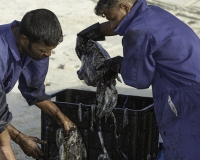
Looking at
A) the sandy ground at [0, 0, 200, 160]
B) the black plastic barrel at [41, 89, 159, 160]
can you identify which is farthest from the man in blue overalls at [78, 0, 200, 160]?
the sandy ground at [0, 0, 200, 160]

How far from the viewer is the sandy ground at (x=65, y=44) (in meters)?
6.01

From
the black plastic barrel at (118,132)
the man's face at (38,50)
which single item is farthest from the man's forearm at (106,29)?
the man's face at (38,50)

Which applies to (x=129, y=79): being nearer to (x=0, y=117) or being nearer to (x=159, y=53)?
(x=159, y=53)

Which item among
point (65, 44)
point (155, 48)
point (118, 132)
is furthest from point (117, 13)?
point (65, 44)

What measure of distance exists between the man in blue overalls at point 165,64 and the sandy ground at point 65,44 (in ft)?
6.26

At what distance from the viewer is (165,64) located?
11.1ft

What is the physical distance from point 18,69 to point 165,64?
0.98 meters

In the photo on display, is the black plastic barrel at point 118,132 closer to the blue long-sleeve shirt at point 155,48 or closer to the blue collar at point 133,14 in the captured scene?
the blue long-sleeve shirt at point 155,48

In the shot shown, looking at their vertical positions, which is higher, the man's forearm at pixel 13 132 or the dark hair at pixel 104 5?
the dark hair at pixel 104 5

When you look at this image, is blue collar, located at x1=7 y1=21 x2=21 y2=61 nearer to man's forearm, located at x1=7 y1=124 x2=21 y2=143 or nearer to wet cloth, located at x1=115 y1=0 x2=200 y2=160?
wet cloth, located at x1=115 y1=0 x2=200 y2=160

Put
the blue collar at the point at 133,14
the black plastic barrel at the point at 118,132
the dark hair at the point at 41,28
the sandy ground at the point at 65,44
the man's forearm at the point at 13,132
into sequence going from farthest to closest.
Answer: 1. the sandy ground at the point at 65,44
2. the black plastic barrel at the point at 118,132
3. the man's forearm at the point at 13,132
4. the blue collar at the point at 133,14
5. the dark hair at the point at 41,28

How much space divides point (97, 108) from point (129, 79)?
81 cm

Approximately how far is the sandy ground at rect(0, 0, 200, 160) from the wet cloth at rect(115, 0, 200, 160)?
1903 millimetres

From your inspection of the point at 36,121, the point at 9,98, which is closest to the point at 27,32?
the point at 36,121
